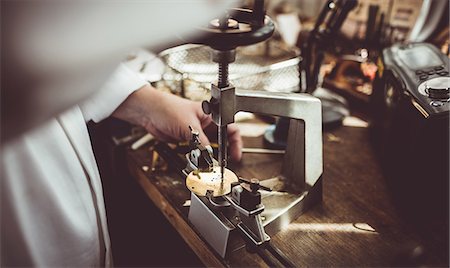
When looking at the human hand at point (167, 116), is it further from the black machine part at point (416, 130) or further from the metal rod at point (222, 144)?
the black machine part at point (416, 130)

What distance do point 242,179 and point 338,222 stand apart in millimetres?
293

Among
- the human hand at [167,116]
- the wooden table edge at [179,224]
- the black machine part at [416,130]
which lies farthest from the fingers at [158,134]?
the black machine part at [416,130]

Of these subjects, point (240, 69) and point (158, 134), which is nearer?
point (158, 134)

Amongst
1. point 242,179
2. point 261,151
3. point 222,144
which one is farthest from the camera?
point 261,151

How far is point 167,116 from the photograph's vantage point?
1.31m

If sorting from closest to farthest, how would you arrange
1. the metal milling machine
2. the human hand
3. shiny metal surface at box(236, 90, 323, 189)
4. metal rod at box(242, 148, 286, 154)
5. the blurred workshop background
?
the metal milling machine, shiny metal surface at box(236, 90, 323, 189), the human hand, metal rod at box(242, 148, 286, 154), the blurred workshop background

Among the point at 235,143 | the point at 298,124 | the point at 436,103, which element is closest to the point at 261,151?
the point at 235,143

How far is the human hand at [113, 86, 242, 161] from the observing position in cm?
130

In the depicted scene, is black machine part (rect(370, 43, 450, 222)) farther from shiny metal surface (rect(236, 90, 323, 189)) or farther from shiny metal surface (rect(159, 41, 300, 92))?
shiny metal surface (rect(159, 41, 300, 92))

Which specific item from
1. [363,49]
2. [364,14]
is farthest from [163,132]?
[364,14]

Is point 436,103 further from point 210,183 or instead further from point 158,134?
point 158,134

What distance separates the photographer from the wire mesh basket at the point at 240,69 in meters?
1.62

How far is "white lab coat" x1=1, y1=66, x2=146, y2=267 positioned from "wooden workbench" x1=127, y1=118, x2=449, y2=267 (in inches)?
8.8

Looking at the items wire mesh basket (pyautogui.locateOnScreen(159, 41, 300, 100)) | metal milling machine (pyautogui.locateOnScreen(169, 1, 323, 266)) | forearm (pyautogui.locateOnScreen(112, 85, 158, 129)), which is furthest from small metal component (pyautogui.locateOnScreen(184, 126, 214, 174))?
wire mesh basket (pyautogui.locateOnScreen(159, 41, 300, 100))
